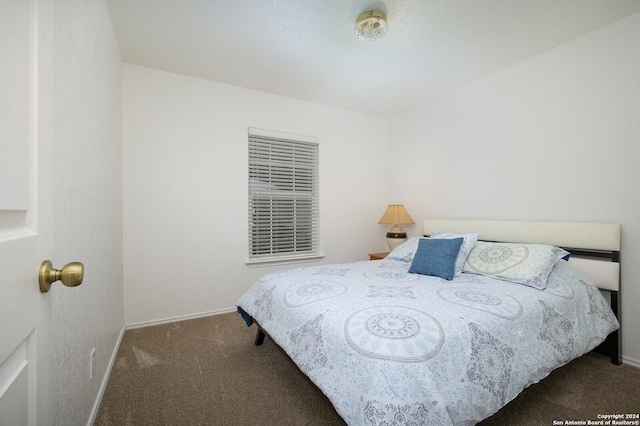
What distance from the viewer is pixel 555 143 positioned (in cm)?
254

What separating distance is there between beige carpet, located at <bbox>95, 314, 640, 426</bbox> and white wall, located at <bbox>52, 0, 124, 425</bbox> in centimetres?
19

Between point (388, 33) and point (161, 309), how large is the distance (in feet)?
10.8

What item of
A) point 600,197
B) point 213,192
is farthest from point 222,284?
point 600,197

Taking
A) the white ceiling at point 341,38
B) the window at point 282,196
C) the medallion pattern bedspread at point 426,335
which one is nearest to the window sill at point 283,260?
the window at point 282,196

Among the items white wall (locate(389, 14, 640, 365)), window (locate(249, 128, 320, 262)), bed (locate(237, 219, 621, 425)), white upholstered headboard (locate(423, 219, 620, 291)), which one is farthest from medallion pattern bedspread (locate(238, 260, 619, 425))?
window (locate(249, 128, 320, 262))

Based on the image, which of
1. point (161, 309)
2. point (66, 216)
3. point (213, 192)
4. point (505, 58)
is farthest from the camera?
point (213, 192)

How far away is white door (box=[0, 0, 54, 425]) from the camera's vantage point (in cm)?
45

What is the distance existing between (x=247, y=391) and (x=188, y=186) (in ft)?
6.83

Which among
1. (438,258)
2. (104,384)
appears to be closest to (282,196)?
(438,258)

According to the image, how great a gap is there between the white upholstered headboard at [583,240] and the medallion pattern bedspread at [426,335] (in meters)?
0.18

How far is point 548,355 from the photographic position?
1572 mm

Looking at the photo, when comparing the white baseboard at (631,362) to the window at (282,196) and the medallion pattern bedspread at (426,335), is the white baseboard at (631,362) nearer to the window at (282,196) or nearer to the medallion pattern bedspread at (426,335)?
the medallion pattern bedspread at (426,335)

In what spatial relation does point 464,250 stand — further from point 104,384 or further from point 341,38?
point 104,384

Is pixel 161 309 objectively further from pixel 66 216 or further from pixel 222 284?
pixel 66 216
